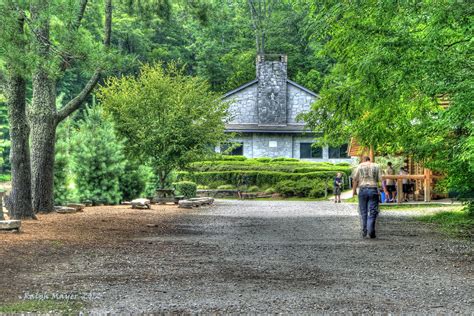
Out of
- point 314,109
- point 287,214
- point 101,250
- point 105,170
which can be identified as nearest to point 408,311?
point 101,250

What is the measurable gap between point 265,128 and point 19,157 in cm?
3469

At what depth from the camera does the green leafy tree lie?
2859cm

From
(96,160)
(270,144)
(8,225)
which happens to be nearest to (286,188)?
(270,144)

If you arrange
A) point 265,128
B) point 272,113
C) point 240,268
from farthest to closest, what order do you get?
point 272,113
point 265,128
point 240,268

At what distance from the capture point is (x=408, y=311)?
721 centimetres

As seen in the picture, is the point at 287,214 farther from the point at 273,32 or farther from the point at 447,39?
the point at 273,32

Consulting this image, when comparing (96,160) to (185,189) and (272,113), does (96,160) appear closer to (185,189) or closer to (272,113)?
(185,189)

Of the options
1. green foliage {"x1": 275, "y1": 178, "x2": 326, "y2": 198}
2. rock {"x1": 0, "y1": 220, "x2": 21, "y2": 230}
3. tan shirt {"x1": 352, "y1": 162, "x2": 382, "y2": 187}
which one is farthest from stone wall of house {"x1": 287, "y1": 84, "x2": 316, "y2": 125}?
rock {"x1": 0, "y1": 220, "x2": 21, "y2": 230}

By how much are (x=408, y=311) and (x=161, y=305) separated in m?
2.46

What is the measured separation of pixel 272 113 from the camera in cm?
5150

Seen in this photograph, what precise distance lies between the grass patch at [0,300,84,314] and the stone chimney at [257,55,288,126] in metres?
44.3

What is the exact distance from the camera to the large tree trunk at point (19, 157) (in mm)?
16781

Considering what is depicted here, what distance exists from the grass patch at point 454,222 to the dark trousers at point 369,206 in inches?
81.3

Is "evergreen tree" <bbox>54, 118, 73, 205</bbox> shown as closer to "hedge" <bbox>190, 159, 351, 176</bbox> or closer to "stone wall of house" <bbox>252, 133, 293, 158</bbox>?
"hedge" <bbox>190, 159, 351, 176</bbox>
